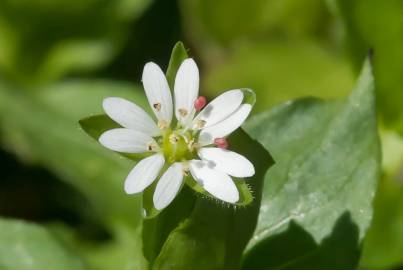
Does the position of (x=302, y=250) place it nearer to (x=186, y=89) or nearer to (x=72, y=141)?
(x=186, y=89)

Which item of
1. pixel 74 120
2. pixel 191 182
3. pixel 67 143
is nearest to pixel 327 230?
pixel 191 182

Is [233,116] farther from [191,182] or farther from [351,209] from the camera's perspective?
[351,209]

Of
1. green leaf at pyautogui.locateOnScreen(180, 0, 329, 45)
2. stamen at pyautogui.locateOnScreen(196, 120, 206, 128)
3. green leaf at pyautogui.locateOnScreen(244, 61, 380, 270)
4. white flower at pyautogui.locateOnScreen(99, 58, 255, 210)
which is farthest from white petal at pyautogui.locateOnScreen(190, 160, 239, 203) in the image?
green leaf at pyautogui.locateOnScreen(180, 0, 329, 45)

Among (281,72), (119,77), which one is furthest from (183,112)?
(119,77)

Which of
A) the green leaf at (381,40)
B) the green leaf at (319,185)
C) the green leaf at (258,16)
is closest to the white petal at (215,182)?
the green leaf at (319,185)

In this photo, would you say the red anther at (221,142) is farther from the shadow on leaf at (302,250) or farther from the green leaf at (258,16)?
the green leaf at (258,16)

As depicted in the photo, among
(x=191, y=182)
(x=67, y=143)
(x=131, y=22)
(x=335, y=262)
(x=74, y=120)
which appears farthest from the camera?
(x=131, y=22)
